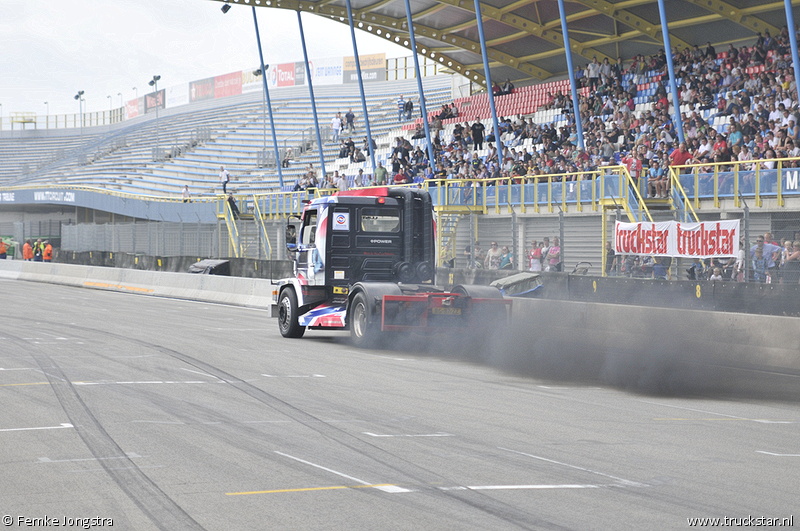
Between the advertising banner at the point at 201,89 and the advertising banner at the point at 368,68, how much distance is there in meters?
19.2

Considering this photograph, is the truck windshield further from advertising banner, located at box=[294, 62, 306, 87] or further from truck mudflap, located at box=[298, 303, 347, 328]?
advertising banner, located at box=[294, 62, 306, 87]

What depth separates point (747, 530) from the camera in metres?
5.70

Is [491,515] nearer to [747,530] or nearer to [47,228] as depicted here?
[747,530]

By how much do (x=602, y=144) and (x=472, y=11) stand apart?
12132mm

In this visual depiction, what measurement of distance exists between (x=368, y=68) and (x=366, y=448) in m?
81.3

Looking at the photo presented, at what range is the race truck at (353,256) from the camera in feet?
55.9

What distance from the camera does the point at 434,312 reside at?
1586 centimetres

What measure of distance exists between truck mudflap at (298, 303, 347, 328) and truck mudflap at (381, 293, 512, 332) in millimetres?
1502

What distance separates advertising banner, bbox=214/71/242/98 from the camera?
94.9 m

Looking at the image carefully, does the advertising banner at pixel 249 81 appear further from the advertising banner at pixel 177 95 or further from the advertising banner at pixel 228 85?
the advertising banner at pixel 177 95

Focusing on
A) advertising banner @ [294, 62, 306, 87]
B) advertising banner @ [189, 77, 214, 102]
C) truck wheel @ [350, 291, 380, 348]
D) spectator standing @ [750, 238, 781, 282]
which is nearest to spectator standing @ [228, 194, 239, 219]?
truck wheel @ [350, 291, 380, 348]

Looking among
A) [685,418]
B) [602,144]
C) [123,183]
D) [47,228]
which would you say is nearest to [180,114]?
[123,183]

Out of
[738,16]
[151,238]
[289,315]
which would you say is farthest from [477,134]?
[289,315]

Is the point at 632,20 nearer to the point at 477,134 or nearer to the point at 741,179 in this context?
the point at 477,134
